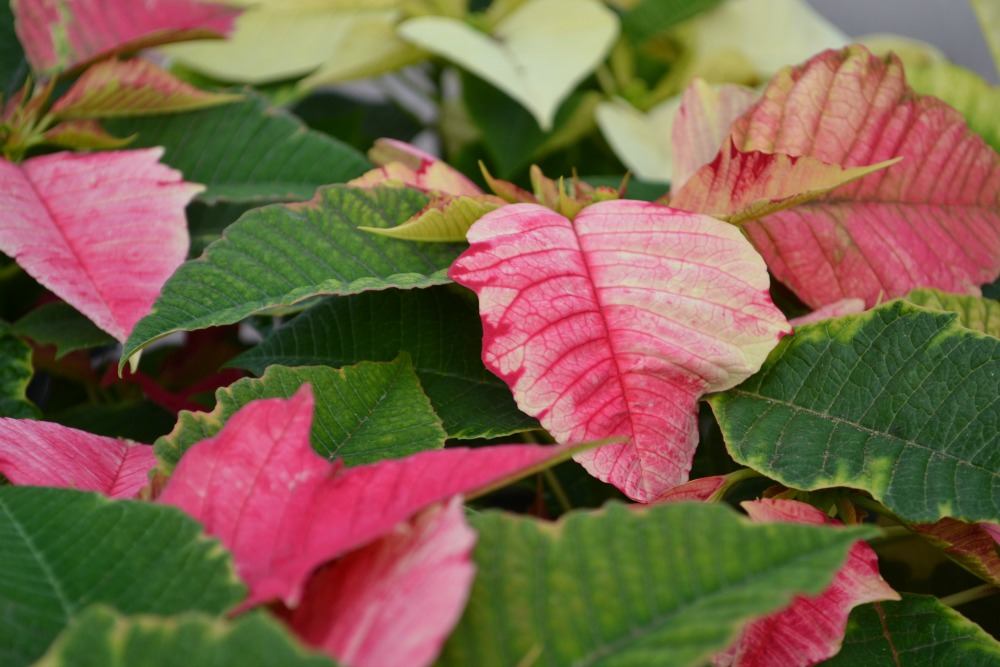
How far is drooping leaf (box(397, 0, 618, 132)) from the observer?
1.98 ft

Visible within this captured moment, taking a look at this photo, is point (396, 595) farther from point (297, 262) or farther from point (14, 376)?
point (14, 376)

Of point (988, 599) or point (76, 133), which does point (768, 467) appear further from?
point (76, 133)

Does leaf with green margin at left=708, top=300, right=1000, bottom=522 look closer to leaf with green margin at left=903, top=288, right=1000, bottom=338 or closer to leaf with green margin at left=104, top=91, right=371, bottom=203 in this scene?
leaf with green margin at left=903, top=288, right=1000, bottom=338

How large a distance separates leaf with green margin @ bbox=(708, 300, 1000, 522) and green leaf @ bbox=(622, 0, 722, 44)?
460mm

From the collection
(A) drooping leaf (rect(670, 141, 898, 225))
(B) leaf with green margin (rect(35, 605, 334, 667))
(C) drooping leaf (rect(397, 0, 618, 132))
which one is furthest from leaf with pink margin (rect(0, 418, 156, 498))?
(C) drooping leaf (rect(397, 0, 618, 132))

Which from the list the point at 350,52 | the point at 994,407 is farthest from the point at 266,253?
the point at 350,52

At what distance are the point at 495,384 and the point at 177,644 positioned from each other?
0.20m

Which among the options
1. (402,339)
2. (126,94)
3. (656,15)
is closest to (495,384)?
A: (402,339)

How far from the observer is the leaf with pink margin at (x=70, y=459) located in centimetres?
29

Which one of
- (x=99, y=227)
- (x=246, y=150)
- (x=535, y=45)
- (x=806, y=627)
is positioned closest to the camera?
(x=806, y=627)

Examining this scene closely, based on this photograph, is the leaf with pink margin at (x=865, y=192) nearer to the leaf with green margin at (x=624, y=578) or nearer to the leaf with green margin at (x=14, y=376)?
the leaf with green margin at (x=624, y=578)

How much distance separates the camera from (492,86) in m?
0.72

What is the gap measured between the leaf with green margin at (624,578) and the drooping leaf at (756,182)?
15 cm

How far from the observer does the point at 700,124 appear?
42 centimetres
